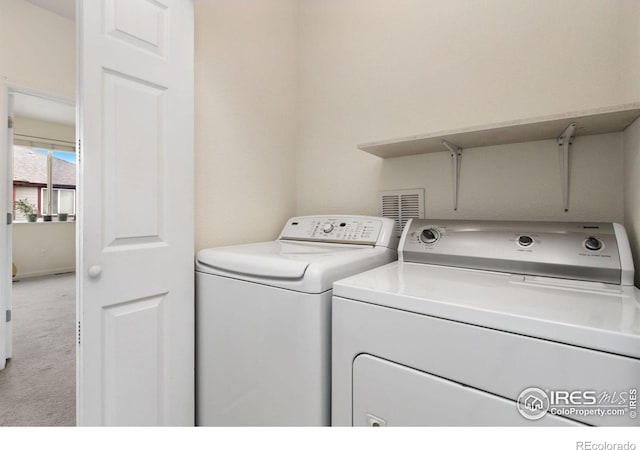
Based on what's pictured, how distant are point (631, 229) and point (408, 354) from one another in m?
0.97

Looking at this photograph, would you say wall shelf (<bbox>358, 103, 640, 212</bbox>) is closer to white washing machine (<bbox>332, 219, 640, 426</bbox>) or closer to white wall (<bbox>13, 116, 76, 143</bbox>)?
white washing machine (<bbox>332, 219, 640, 426</bbox>)

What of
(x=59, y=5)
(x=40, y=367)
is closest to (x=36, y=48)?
(x=59, y=5)

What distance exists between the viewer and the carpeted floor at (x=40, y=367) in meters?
1.69

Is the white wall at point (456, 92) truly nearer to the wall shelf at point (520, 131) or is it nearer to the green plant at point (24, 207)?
the wall shelf at point (520, 131)

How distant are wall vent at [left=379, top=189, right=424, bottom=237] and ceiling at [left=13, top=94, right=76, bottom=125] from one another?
4775 millimetres

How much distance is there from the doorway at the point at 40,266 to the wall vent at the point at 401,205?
171cm

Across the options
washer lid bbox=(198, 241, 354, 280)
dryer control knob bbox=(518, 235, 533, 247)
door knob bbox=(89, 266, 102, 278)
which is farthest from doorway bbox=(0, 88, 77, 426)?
dryer control knob bbox=(518, 235, 533, 247)

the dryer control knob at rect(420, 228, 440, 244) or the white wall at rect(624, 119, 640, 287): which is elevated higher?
the white wall at rect(624, 119, 640, 287)

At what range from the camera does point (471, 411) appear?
2.30ft

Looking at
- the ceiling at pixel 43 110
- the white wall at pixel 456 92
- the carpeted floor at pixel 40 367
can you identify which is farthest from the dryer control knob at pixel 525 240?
the ceiling at pixel 43 110

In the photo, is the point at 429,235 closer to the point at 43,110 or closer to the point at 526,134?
the point at 526,134

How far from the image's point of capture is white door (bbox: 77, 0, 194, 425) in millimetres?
1007
